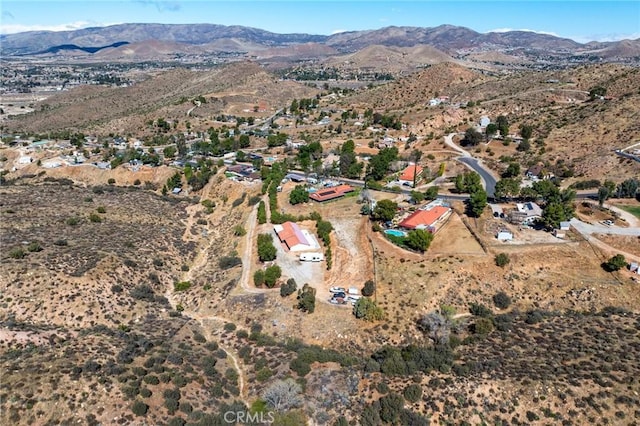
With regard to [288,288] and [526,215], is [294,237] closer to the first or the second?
[288,288]

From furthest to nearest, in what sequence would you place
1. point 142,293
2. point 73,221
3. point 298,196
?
point 298,196 → point 73,221 → point 142,293

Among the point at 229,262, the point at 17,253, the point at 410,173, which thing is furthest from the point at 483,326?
the point at 17,253

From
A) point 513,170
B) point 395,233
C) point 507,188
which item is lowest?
point 395,233

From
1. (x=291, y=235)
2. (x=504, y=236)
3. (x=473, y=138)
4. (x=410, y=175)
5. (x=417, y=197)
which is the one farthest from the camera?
(x=473, y=138)

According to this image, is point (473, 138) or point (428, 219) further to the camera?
point (473, 138)

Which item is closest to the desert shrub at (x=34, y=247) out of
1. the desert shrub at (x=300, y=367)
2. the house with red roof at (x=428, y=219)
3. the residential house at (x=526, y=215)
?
the desert shrub at (x=300, y=367)

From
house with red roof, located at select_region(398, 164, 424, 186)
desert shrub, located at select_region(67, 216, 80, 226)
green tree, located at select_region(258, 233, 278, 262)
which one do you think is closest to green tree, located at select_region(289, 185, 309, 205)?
green tree, located at select_region(258, 233, 278, 262)

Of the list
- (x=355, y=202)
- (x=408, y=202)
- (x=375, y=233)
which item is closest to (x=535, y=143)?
(x=408, y=202)

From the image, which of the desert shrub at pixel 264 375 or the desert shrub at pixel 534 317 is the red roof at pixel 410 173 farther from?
the desert shrub at pixel 264 375
